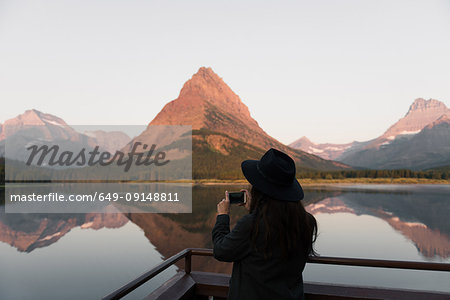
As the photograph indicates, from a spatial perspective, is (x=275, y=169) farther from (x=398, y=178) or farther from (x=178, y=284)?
(x=398, y=178)

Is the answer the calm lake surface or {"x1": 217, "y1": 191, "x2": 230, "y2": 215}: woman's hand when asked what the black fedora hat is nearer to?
{"x1": 217, "y1": 191, "x2": 230, "y2": 215}: woman's hand

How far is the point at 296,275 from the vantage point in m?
2.16

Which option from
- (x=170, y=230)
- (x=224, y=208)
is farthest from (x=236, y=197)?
(x=170, y=230)

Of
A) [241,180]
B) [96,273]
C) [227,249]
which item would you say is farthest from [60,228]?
[241,180]

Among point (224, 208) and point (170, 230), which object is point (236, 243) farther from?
point (170, 230)

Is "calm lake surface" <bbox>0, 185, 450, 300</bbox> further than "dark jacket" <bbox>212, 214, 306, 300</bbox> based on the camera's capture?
Yes

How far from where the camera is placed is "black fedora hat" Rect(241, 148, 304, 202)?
2.02 metres

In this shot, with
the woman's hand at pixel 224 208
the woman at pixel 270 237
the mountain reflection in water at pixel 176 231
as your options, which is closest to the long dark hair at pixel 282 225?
the woman at pixel 270 237

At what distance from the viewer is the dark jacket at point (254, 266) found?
2.03 meters

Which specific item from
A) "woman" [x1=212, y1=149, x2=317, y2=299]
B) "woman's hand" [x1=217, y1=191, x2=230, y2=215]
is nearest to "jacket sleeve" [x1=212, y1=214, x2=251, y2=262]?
"woman" [x1=212, y1=149, x2=317, y2=299]

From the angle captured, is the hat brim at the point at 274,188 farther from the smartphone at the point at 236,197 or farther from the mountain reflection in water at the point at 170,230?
the mountain reflection in water at the point at 170,230

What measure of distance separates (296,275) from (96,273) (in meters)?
12.8

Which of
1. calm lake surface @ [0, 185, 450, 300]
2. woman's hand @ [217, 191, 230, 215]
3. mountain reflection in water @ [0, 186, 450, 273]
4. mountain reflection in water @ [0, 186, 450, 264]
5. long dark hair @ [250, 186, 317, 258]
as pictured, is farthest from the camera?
mountain reflection in water @ [0, 186, 450, 264]

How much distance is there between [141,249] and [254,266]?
16812 millimetres
